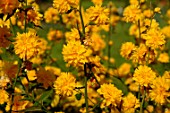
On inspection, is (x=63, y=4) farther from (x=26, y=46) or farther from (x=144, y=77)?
(x=144, y=77)

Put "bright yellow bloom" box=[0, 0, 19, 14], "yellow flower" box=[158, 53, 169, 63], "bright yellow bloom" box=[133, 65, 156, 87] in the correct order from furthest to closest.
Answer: "yellow flower" box=[158, 53, 169, 63] < "bright yellow bloom" box=[133, 65, 156, 87] < "bright yellow bloom" box=[0, 0, 19, 14]

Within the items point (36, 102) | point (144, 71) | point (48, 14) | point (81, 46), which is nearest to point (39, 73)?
point (36, 102)

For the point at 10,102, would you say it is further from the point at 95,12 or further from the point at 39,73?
the point at 95,12

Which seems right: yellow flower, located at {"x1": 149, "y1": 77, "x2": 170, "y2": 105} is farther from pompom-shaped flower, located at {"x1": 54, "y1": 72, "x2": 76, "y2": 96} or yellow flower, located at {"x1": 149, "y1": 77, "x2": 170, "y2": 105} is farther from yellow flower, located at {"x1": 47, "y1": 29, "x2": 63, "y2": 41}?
yellow flower, located at {"x1": 47, "y1": 29, "x2": 63, "y2": 41}

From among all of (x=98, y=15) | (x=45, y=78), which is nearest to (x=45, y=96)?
(x=45, y=78)

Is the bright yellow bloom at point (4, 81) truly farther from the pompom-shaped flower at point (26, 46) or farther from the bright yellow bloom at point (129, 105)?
the bright yellow bloom at point (129, 105)

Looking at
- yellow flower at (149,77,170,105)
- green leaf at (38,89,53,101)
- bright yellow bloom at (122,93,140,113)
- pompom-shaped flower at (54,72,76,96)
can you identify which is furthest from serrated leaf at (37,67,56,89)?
yellow flower at (149,77,170,105)

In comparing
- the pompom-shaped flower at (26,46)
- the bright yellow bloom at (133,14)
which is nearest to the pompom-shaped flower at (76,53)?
the pompom-shaped flower at (26,46)
